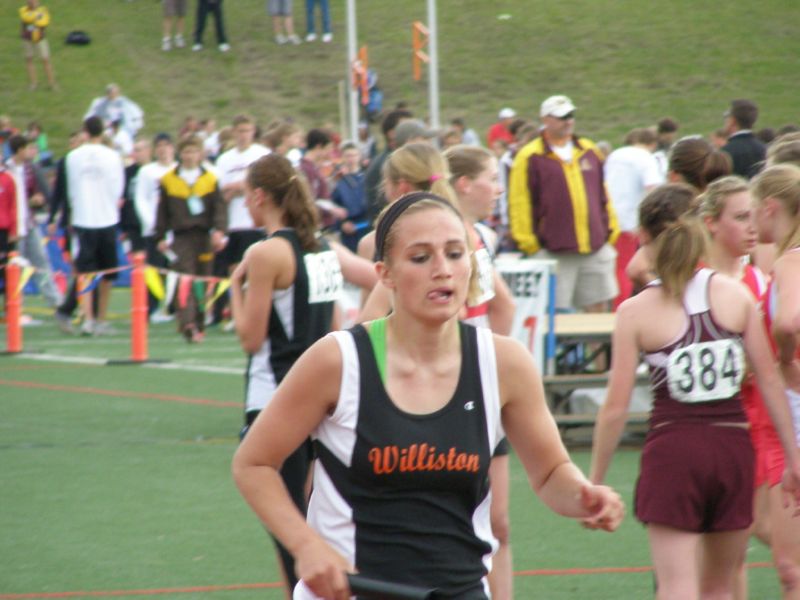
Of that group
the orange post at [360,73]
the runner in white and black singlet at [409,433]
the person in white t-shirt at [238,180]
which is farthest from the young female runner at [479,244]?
the orange post at [360,73]

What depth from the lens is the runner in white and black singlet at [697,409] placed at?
4852 mm

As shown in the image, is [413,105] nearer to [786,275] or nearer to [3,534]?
[3,534]

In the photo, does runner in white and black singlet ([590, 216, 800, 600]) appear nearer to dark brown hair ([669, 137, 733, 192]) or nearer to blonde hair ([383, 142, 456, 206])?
blonde hair ([383, 142, 456, 206])

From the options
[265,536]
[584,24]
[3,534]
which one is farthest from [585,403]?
[584,24]

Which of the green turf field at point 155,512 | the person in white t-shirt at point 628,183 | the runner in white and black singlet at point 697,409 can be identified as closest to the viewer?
the runner in white and black singlet at point 697,409

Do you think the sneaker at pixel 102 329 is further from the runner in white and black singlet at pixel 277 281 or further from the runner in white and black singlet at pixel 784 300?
the runner in white and black singlet at pixel 784 300

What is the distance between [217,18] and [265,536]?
3176cm

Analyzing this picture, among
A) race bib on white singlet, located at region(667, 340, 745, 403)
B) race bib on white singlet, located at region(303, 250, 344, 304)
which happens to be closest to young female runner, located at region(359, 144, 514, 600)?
race bib on white singlet, located at region(303, 250, 344, 304)

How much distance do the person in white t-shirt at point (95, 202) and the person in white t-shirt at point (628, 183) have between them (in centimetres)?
591

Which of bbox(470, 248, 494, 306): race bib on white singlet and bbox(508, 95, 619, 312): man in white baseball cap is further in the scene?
bbox(508, 95, 619, 312): man in white baseball cap

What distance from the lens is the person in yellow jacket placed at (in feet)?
109

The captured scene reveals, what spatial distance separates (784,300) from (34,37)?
31951 mm

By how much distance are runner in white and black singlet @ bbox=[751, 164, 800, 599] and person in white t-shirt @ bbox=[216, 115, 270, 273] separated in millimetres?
10399

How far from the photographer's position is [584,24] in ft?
139
